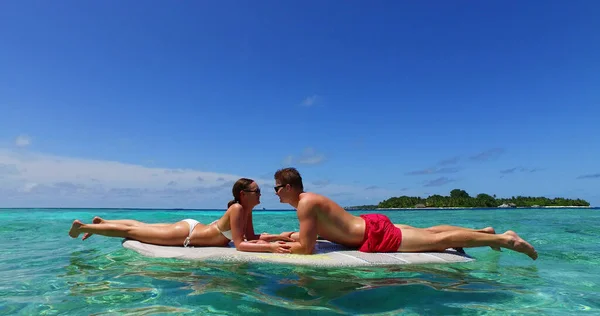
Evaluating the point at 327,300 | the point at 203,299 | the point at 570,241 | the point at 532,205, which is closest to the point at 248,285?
the point at 203,299

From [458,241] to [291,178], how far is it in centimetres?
298

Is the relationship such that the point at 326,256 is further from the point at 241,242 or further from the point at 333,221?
the point at 241,242

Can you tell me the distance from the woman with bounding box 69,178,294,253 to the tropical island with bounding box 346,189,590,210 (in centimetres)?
9832

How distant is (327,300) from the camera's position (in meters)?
3.86

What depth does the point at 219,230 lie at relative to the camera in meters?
7.00

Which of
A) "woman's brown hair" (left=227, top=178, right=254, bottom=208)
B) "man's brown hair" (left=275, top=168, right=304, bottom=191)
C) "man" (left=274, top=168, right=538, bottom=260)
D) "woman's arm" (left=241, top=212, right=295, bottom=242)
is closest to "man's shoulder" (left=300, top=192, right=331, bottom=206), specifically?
"man" (left=274, top=168, right=538, bottom=260)

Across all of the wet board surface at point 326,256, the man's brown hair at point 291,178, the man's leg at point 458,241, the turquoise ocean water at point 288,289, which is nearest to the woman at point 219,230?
the wet board surface at point 326,256

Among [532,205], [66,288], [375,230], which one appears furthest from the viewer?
[532,205]

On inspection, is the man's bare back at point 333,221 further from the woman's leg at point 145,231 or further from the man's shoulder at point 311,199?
the woman's leg at point 145,231

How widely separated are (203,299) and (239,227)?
2.49 metres

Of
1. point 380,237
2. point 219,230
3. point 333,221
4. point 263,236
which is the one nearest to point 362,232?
point 380,237

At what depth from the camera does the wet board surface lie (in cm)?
540

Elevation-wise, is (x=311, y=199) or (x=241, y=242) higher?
(x=311, y=199)

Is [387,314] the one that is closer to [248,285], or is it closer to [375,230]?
[248,285]
